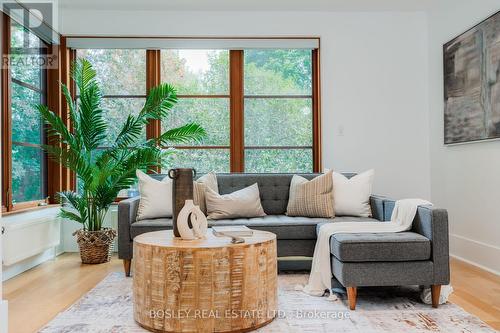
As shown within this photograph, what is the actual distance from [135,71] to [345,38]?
2.36 meters

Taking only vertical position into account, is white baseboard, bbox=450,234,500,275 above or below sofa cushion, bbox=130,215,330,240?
below

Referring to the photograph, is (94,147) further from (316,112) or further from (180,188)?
(316,112)

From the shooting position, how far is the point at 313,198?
374 centimetres

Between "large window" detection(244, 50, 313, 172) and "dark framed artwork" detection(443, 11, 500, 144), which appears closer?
"dark framed artwork" detection(443, 11, 500, 144)

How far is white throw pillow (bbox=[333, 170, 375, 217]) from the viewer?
3789 millimetres

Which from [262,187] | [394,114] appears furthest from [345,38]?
[262,187]

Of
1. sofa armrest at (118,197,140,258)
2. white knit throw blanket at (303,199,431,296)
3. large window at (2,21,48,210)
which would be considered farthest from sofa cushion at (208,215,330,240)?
large window at (2,21,48,210)

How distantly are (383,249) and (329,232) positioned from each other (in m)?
0.44

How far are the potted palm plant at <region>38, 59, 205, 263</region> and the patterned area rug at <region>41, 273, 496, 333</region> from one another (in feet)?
3.64

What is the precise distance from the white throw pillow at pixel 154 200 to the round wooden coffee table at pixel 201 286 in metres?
1.36

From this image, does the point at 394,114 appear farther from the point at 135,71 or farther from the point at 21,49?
the point at 21,49

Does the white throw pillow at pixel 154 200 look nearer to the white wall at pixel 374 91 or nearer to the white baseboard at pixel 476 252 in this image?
the white wall at pixel 374 91

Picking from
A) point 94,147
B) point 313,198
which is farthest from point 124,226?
point 313,198

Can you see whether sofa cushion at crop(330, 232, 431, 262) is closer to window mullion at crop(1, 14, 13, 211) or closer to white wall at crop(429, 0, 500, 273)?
white wall at crop(429, 0, 500, 273)
